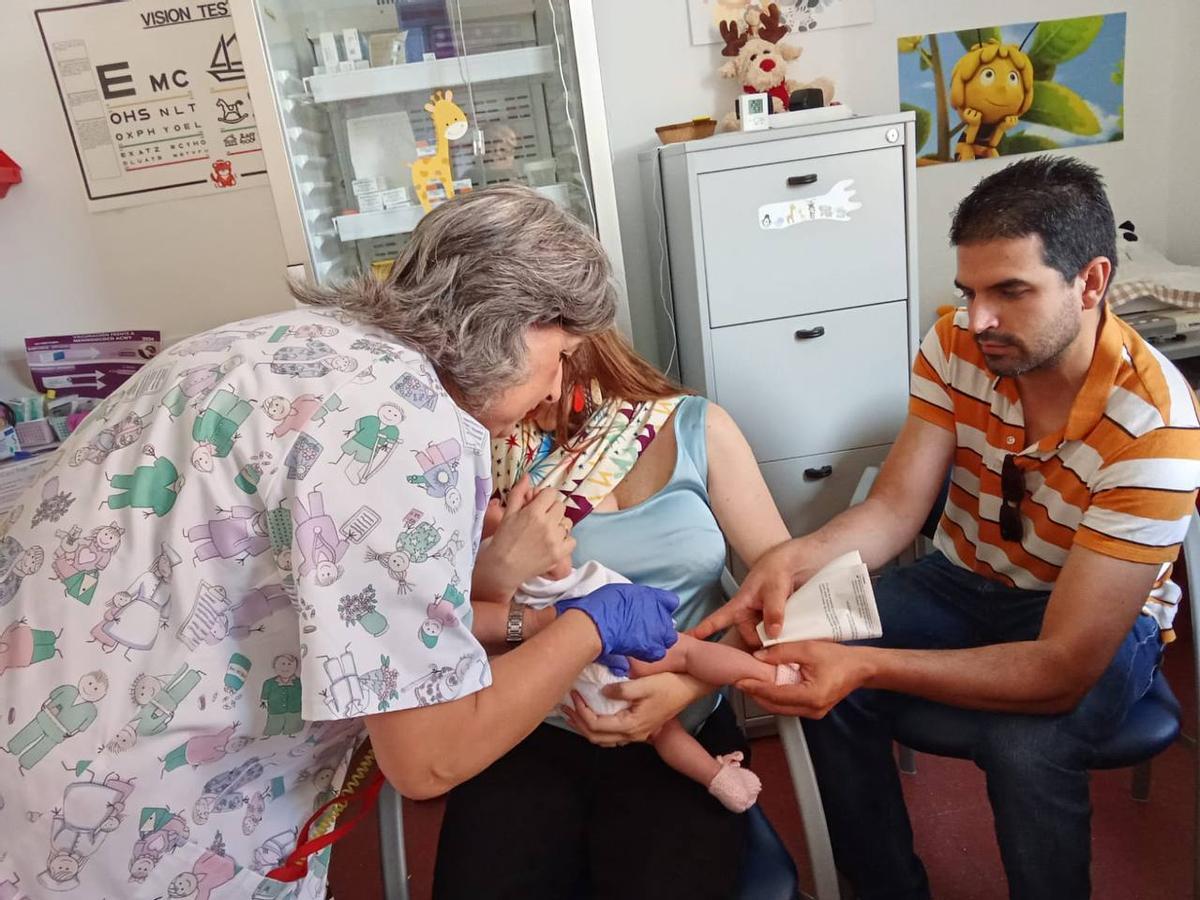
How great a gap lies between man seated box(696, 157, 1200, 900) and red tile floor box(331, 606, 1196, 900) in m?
0.33

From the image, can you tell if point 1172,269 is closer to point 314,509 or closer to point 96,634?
point 314,509

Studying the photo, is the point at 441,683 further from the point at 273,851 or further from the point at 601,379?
the point at 601,379

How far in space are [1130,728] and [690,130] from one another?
150 centimetres

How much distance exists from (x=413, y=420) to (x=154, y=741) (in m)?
0.43

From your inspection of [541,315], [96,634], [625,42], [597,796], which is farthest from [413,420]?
[625,42]

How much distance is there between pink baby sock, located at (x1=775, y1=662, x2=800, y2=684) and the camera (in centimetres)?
125

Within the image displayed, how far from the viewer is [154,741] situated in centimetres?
86

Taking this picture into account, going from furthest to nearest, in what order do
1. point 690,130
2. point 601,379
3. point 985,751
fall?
point 690,130 < point 601,379 < point 985,751

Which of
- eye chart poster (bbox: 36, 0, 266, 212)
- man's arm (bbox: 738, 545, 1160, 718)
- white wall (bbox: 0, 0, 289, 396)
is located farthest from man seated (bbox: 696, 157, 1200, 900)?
eye chart poster (bbox: 36, 0, 266, 212)

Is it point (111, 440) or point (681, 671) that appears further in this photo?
point (681, 671)

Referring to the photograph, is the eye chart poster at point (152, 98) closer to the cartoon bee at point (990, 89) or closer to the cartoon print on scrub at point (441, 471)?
the cartoon print on scrub at point (441, 471)

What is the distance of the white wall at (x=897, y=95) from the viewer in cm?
217

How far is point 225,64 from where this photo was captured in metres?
2.10

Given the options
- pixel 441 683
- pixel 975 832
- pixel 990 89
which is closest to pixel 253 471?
pixel 441 683
